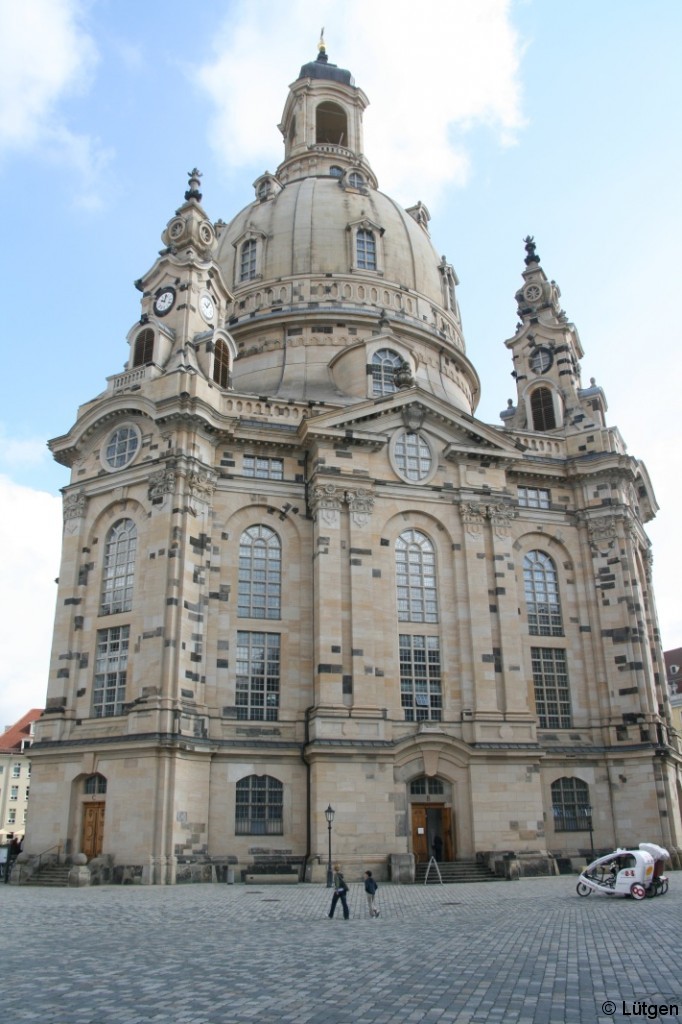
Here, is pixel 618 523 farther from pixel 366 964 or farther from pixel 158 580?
pixel 366 964

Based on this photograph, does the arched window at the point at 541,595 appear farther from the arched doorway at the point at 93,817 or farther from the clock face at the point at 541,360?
the arched doorway at the point at 93,817

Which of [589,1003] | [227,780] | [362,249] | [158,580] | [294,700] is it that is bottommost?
[589,1003]

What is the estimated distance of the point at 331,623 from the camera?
3959 cm

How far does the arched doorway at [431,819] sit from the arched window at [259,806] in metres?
5.80

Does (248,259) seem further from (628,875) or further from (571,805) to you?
(628,875)

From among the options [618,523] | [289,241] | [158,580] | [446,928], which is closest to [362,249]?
[289,241]

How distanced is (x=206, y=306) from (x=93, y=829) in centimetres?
2695

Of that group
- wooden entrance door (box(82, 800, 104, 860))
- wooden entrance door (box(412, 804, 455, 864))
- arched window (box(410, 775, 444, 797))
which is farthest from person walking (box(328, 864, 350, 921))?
wooden entrance door (box(82, 800, 104, 860))

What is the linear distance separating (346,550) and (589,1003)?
96.4 feet

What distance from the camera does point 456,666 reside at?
136 feet

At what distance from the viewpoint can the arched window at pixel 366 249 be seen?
185ft

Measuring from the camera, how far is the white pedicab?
26.6 m

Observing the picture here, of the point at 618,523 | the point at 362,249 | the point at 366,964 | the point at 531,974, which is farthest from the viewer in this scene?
the point at 362,249

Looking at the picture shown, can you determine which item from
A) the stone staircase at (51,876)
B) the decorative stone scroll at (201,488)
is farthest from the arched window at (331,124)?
the stone staircase at (51,876)
